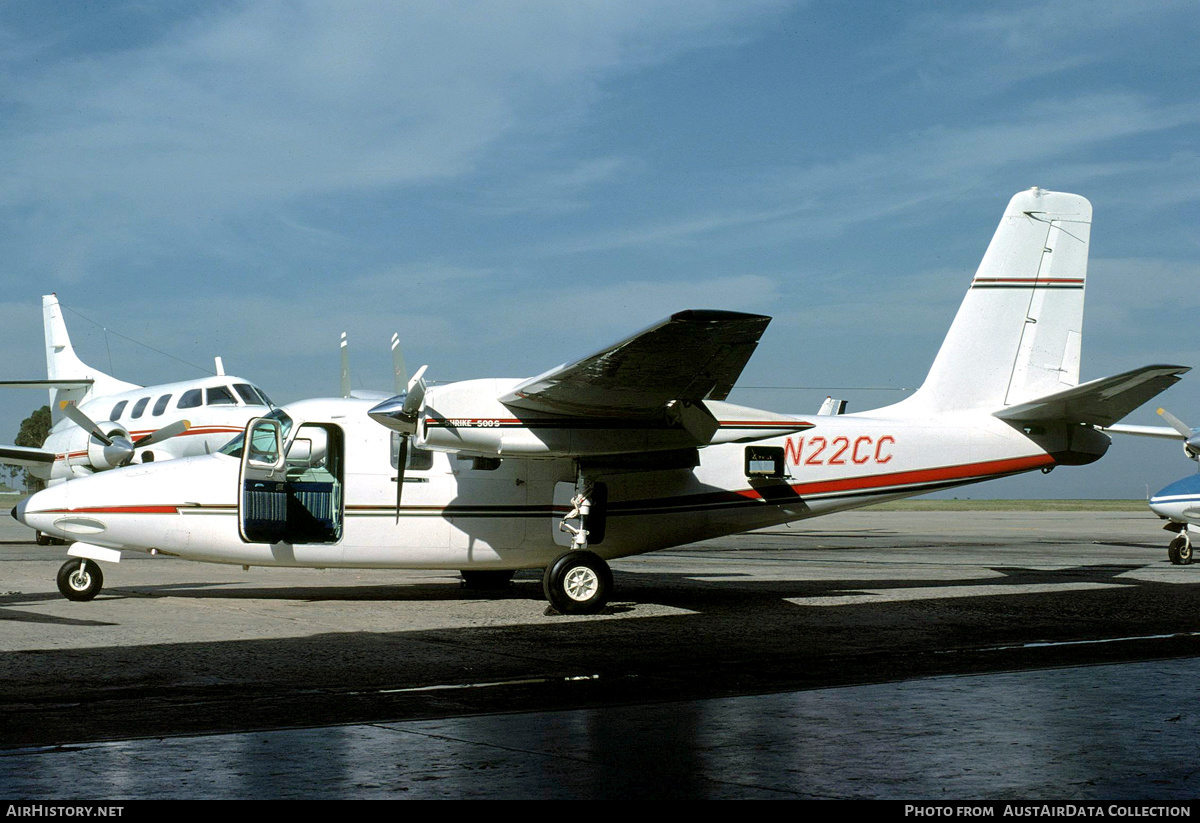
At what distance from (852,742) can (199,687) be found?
4.84 meters

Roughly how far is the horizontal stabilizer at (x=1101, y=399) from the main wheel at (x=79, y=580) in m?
12.4

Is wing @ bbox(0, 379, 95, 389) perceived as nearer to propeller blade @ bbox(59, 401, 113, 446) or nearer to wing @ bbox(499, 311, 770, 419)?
propeller blade @ bbox(59, 401, 113, 446)

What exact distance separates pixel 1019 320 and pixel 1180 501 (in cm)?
947

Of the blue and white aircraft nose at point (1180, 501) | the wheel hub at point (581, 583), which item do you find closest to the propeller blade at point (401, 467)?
the wheel hub at point (581, 583)

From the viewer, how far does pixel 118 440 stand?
23.9 m

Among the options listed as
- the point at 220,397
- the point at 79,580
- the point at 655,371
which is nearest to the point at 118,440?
the point at 220,397

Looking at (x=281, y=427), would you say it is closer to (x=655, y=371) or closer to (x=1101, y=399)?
(x=655, y=371)

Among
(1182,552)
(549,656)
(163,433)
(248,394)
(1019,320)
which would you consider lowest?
(549,656)

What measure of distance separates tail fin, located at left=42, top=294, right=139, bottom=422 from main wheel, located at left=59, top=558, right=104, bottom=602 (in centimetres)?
2128

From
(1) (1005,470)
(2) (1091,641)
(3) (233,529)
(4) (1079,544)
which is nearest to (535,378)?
(3) (233,529)

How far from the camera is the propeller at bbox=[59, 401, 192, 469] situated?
23438mm

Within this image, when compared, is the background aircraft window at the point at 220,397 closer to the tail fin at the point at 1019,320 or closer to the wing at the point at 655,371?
the wing at the point at 655,371

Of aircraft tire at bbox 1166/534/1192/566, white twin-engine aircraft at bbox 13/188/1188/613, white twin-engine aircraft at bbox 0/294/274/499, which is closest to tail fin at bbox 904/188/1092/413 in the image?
white twin-engine aircraft at bbox 13/188/1188/613
